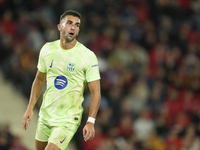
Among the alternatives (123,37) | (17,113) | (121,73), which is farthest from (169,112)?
(17,113)

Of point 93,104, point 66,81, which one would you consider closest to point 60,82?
point 66,81

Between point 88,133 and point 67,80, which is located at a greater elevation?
point 67,80

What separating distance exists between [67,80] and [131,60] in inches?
263

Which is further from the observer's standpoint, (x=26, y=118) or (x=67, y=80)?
(x=26, y=118)

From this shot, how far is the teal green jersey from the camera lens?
4922mm

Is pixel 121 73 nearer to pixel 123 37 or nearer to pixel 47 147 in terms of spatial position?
pixel 123 37

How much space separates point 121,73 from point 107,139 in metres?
2.36

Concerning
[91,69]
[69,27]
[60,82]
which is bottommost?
[60,82]

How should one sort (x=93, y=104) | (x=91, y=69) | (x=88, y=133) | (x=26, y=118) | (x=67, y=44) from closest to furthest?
1. (x=88, y=133)
2. (x=93, y=104)
3. (x=91, y=69)
4. (x=67, y=44)
5. (x=26, y=118)

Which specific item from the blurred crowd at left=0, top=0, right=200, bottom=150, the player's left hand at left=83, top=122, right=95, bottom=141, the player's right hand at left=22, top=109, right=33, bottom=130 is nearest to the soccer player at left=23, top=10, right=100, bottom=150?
the player's right hand at left=22, top=109, right=33, bottom=130

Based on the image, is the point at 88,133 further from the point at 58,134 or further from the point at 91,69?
the point at 91,69

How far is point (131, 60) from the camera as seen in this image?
11469 millimetres

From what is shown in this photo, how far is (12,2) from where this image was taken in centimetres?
1230

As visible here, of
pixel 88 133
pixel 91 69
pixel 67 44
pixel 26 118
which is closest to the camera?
pixel 88 133
